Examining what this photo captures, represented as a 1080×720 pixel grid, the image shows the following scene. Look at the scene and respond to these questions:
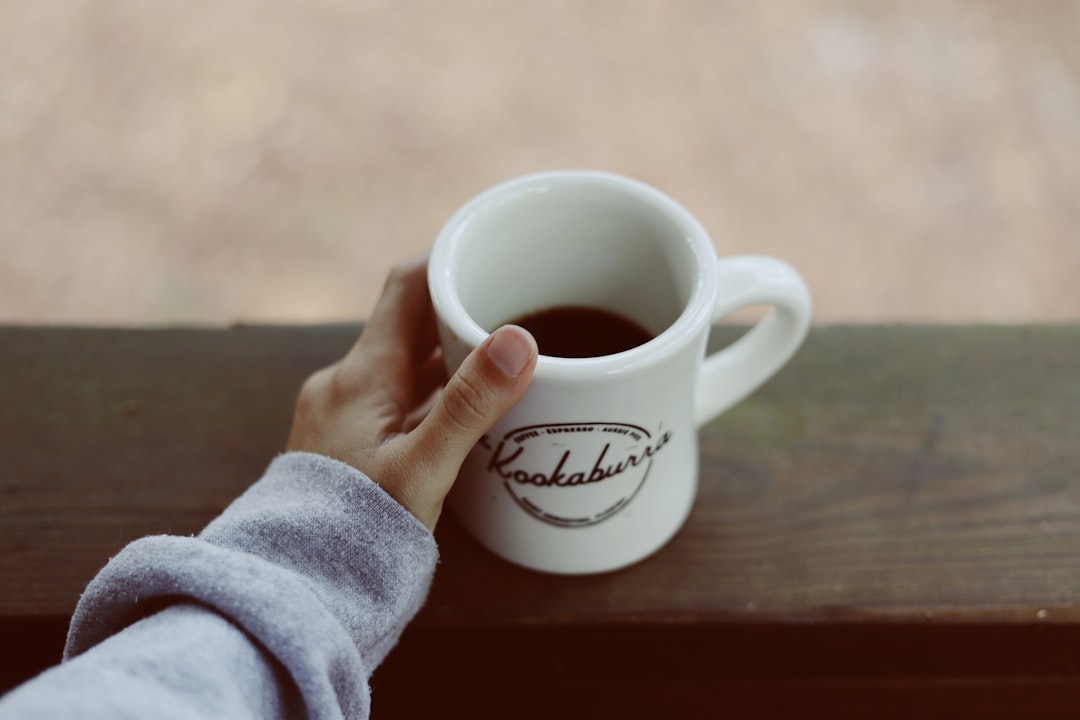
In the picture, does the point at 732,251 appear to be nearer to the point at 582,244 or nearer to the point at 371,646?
the point at 582,244

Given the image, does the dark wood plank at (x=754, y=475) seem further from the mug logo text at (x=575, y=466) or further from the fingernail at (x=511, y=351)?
the fingernail at (x=511, y=351)

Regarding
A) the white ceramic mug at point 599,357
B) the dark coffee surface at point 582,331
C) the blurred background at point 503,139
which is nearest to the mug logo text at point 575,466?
the white ceramic mug at point 599,357

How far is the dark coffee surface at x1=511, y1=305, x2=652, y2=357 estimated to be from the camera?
0.55m

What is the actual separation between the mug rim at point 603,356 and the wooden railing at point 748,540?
0.50 ft


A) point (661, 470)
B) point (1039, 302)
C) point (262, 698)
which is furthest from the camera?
point (1039, 302)

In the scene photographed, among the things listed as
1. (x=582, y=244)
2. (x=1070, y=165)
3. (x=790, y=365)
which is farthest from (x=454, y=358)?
(x=1070, y=165)

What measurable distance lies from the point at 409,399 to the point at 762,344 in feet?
0.68

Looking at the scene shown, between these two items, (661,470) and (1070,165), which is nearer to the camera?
(661,470)

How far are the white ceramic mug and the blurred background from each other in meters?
0.76

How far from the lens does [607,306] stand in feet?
1.86

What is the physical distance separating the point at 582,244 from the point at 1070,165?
1136 millimetres

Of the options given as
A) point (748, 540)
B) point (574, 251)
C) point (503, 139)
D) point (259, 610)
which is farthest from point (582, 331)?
point (503, 139)

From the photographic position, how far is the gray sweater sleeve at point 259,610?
34 centimetres

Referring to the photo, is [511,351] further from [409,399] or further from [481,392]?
[409,399]
